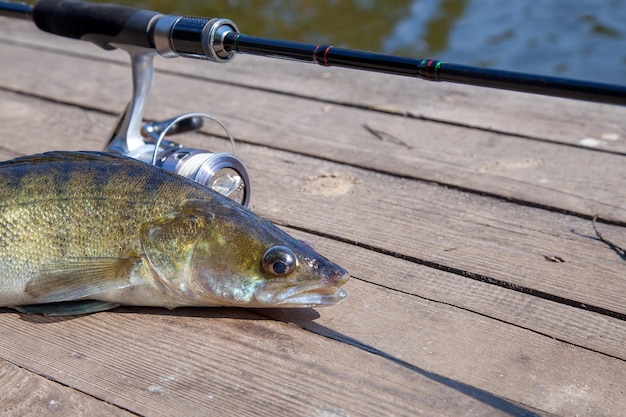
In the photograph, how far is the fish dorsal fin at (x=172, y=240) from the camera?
216cm

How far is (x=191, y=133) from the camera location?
3.61 metres

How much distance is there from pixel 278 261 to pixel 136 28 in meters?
1.11

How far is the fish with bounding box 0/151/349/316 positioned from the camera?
84.1 inches

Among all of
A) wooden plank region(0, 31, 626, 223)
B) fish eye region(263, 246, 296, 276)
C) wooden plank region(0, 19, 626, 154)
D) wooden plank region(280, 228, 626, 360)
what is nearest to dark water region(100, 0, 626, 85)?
wooden plank region(0, 19, 626, 154)

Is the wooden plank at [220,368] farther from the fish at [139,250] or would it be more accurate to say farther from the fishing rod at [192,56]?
the fishing rod at [192,56]

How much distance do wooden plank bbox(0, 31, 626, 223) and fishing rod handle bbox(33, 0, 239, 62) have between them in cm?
86

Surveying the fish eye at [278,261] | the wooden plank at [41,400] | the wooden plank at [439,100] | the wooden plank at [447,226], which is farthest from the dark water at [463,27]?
the wooden plank at [41,400]

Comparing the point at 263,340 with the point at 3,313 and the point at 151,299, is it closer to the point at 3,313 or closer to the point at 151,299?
the point at 151,299

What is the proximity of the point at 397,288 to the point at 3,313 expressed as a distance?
1.13 meters

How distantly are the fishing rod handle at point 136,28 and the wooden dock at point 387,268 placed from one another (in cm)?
63

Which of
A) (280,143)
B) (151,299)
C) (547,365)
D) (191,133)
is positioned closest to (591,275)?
(547,365)

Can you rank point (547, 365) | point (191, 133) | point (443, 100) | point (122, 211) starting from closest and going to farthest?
point (547, 365) → point (122, 211) → point (191, 133) → point (443, 100)

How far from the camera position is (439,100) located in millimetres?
3891

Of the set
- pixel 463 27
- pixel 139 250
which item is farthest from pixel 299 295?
pixel 463 27
